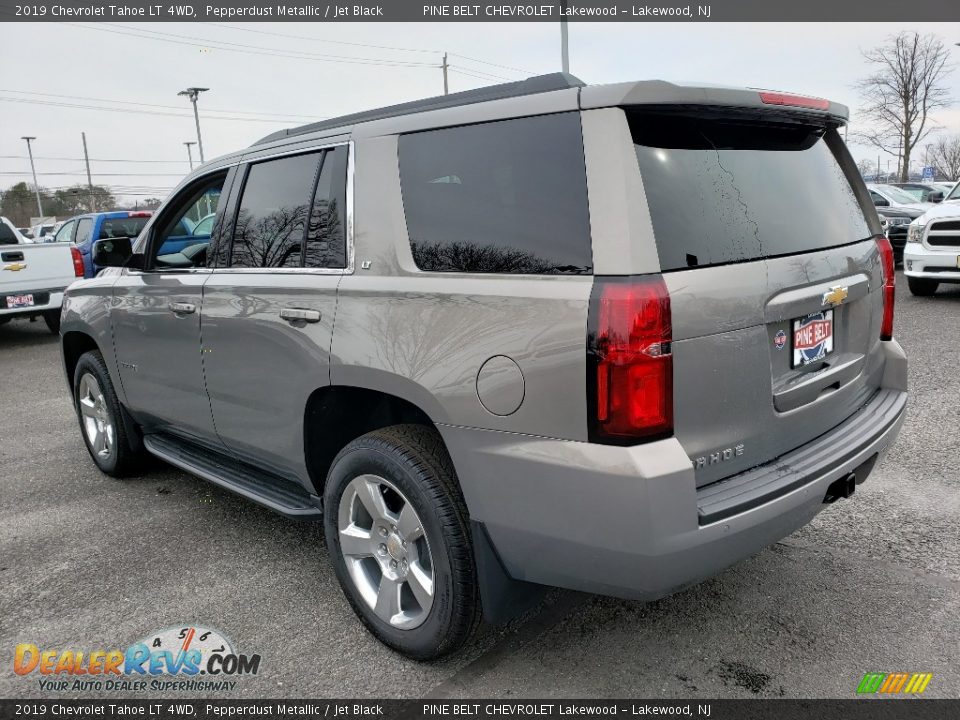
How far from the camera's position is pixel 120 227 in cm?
1349

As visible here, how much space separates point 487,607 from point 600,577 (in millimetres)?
447

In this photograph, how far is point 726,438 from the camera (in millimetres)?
2338

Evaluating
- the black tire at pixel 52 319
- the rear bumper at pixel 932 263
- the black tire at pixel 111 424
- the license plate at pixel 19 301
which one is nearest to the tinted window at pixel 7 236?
the black tire at pixel 52 319

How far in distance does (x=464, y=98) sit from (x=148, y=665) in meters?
2.40

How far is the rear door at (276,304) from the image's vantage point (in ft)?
9.96

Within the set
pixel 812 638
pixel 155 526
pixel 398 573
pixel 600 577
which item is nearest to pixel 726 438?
pixel 600 577

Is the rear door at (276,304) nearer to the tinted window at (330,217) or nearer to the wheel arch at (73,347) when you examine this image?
the tinted window at (330,217)

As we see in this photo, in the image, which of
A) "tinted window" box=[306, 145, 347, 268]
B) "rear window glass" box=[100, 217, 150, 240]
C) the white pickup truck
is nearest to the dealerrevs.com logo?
"tinted window" box=[306, 145, 347, 268]

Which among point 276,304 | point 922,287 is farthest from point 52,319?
point 922,287

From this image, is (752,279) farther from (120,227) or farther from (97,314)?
(120,227)

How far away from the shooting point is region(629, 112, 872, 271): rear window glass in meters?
2.27

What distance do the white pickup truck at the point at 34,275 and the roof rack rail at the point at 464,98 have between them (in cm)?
861

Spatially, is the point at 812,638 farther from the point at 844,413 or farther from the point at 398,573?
the point at 398,573

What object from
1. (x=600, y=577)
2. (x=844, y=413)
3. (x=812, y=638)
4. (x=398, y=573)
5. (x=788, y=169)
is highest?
(x=788, y=169)
